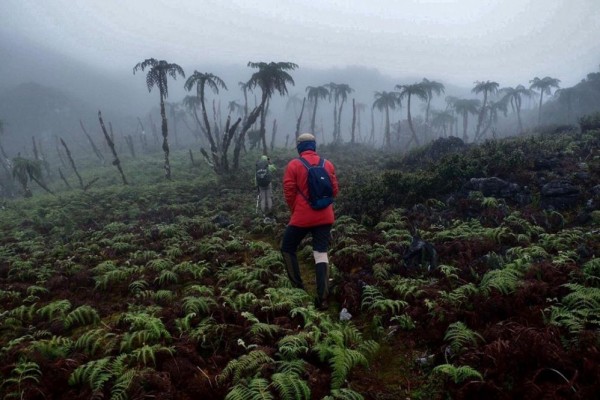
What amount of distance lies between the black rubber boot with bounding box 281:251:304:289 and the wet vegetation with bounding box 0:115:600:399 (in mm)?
350

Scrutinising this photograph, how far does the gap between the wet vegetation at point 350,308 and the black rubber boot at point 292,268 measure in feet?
1.15

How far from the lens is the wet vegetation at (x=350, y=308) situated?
4020mm

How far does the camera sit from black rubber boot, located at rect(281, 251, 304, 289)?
650 cm

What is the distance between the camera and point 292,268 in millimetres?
6613

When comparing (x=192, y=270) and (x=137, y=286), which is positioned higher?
(x=192, y=270)

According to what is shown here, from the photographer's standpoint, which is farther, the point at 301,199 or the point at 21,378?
the point at 301,199

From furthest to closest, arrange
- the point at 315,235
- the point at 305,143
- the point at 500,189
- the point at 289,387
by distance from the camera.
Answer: the point at 500,189, the point at 305,143, the point at 315,235, the point at 289,387

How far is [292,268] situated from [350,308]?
4.21 ft

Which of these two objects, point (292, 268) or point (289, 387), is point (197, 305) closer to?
point (292, 268)

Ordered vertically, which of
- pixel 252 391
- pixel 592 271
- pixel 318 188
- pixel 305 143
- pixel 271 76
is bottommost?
pixel 252 391

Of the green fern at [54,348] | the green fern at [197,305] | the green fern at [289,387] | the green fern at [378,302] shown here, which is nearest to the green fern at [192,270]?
the green fern at [197,305]

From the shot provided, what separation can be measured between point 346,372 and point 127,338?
10.3ft

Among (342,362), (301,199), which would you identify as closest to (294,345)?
(342,362)

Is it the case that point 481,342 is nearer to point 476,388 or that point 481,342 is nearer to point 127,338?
point 476,388
